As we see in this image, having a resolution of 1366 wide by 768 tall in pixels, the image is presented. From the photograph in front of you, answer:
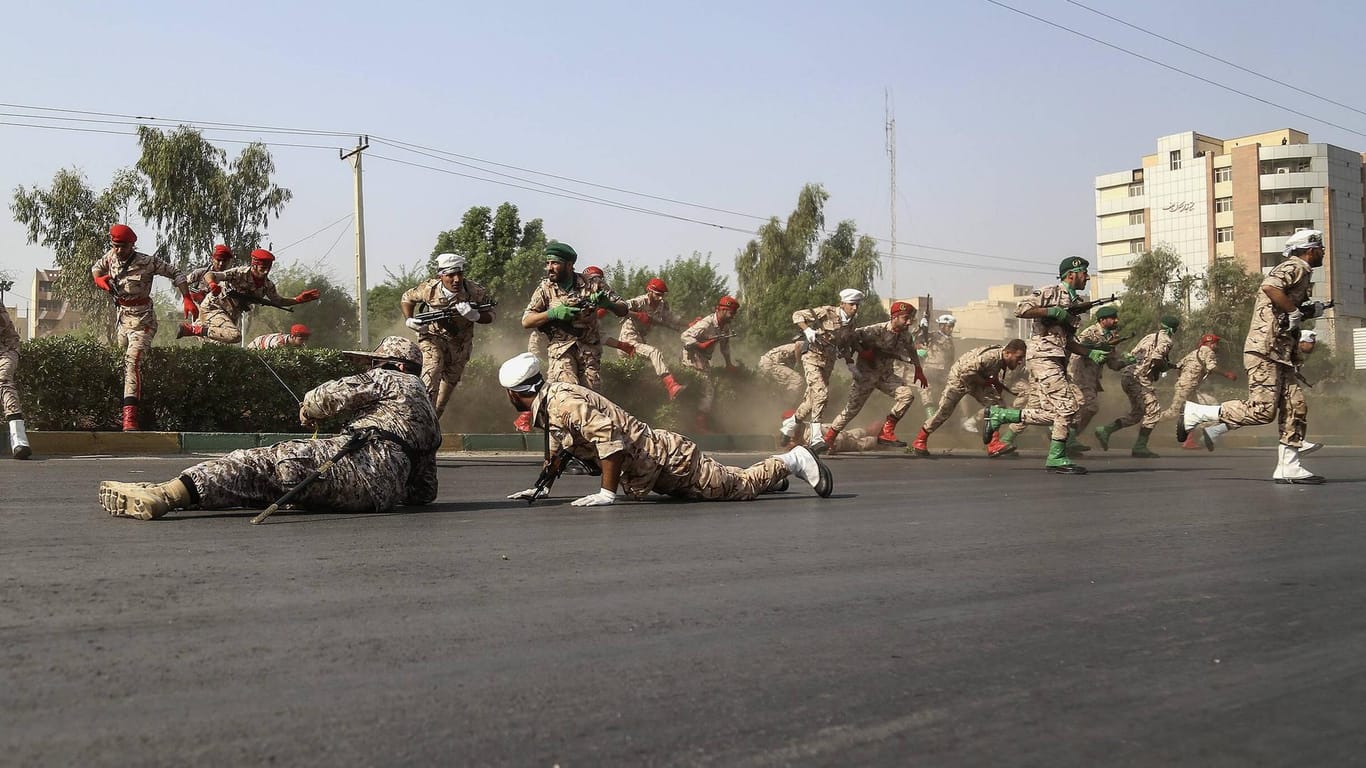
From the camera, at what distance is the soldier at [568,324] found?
35.6ft

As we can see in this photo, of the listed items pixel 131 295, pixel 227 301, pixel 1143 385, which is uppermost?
pixel 227 301

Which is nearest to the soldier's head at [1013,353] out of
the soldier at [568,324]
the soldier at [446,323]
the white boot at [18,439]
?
the soldier at [568,324]

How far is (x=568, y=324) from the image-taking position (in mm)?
10867

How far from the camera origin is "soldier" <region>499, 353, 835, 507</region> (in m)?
7.10

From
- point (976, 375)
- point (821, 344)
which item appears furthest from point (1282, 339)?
point (821, 344)

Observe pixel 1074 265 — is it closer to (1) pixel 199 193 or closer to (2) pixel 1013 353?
(2) pixel 1013 353

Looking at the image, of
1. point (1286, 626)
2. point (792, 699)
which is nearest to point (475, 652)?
point (792, 699)

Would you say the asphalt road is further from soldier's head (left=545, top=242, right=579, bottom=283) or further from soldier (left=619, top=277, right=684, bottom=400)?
soldier (left=619, top=277, right=684, bottom=400)

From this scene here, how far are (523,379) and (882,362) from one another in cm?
957

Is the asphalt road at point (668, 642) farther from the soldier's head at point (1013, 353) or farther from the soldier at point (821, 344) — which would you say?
the soldier's head at point (1013, 353)

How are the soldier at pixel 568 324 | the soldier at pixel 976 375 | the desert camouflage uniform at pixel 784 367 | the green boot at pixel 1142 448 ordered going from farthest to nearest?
the desert camouflage uniform at pixel 784 367 → the green boot at pixel 1142 448 → the soldier at pixel 976 375 → the soldier at pixel 568 324

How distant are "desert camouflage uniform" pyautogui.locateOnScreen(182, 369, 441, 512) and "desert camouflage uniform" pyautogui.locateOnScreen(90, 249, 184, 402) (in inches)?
249

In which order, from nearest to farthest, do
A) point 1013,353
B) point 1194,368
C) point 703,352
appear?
1. point 1013,353
2. point 703,352
3. point 1194,368

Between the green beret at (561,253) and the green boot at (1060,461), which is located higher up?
the green beret at (561,253)
